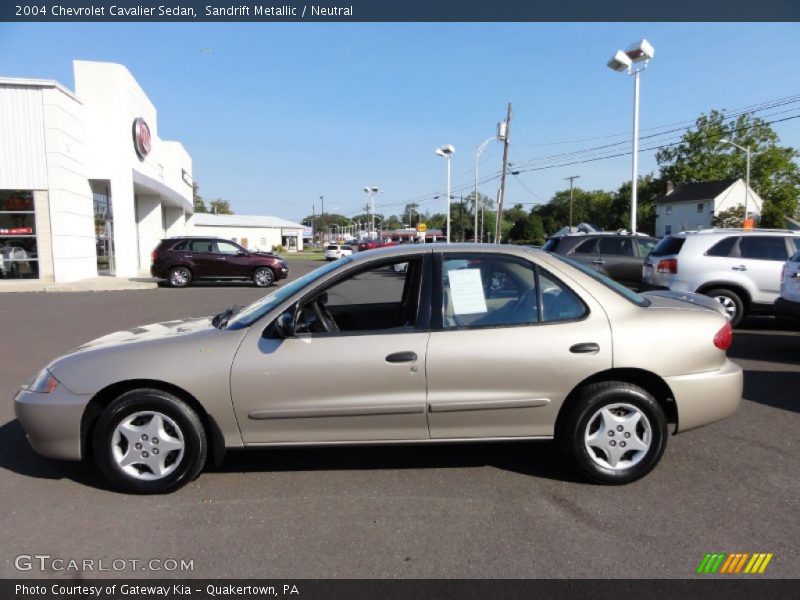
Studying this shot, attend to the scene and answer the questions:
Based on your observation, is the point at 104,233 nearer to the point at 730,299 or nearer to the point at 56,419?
the point at 56,419

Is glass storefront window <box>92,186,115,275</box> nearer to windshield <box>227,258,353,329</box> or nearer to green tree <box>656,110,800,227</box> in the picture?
windshield <box>227,258,353,329</box>

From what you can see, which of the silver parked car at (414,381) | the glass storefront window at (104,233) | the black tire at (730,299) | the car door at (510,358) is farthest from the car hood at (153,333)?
the glass storefront window at (104,233)

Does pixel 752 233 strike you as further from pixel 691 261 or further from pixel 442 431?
pixel 442 431

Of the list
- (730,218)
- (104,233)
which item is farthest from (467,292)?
(730,218)

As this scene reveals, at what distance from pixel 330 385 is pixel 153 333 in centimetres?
142

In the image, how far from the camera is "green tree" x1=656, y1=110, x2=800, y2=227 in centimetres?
6469

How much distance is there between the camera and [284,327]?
3512mm

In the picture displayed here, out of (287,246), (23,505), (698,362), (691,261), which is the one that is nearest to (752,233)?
(691,261)

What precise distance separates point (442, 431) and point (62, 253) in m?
20.2

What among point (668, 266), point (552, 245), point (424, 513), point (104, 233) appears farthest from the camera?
point (104, 233)

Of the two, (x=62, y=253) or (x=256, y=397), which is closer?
(x=256, y=397)

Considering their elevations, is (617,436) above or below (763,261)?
below
